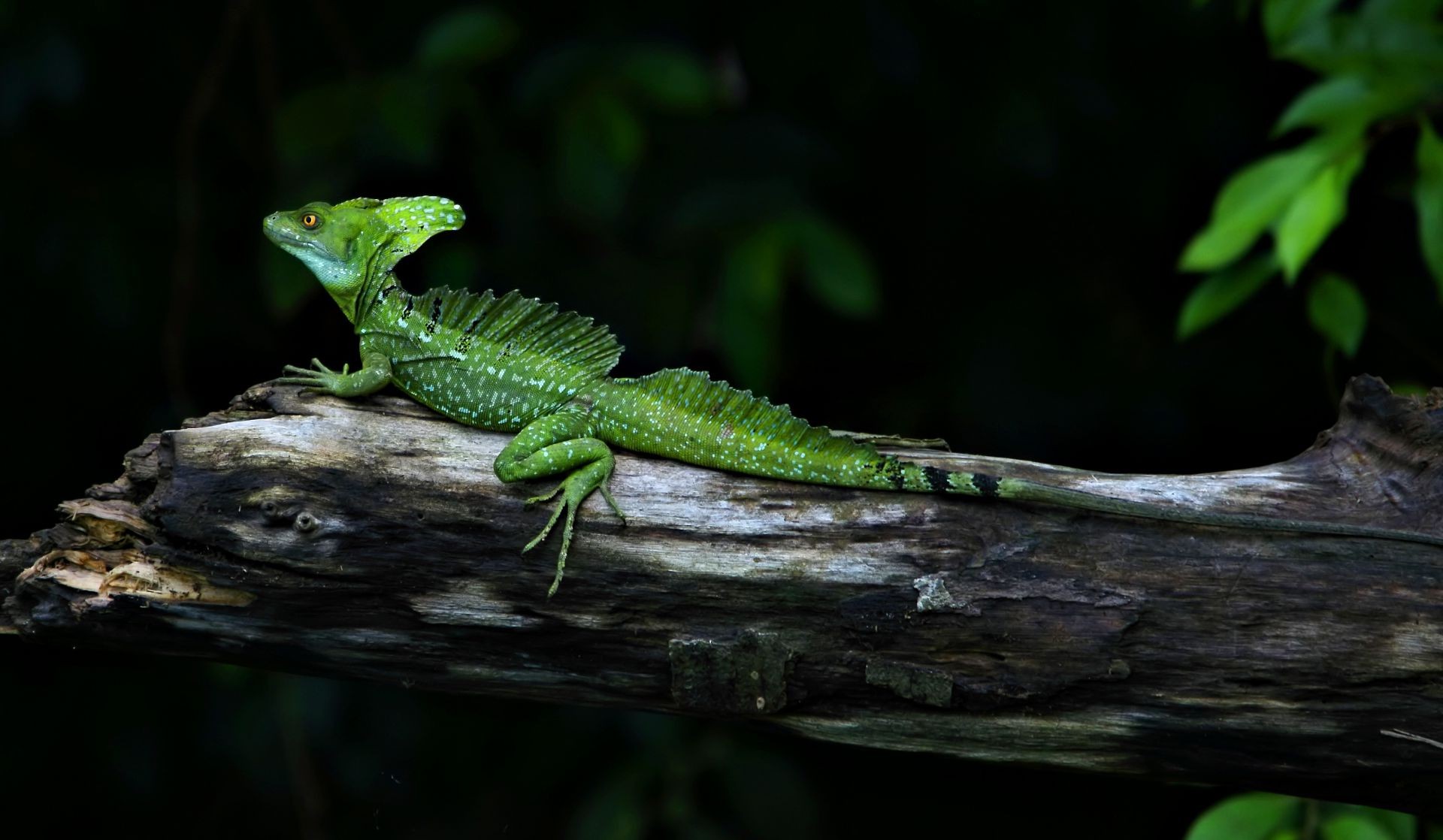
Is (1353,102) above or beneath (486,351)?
above

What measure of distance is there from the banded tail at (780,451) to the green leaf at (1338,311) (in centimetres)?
98

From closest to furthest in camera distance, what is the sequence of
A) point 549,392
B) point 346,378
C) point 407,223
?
point 346,378, point 549,392, point 407,223

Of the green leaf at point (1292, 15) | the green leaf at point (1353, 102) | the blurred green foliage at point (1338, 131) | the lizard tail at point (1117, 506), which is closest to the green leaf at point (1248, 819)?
the lizard tail at point (1117, 506)

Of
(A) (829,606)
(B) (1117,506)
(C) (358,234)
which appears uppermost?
(C) (358,234)

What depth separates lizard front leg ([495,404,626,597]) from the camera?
3.33 meters

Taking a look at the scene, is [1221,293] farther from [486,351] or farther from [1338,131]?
[486,351]

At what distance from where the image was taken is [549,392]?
12.4ft

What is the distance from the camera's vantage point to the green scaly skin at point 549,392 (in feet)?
11.0

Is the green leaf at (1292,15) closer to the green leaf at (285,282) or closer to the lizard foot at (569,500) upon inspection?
the lizard foot at (569,500)

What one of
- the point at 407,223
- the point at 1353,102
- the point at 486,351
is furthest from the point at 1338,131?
the point at 407,223

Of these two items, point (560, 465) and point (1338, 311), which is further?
point (1338, 311)

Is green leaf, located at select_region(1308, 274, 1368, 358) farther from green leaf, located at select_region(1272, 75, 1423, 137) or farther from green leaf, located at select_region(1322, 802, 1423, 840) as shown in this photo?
green leaf, located at select_region(1322, 802, 1423, 840)

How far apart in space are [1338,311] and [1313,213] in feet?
1.42

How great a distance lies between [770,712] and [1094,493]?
3.34 ft
